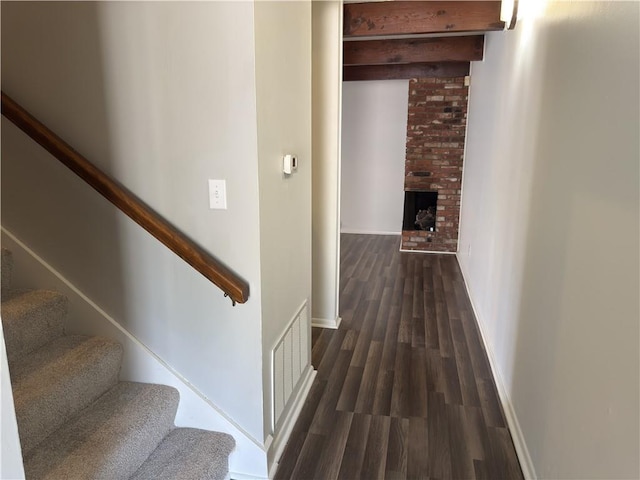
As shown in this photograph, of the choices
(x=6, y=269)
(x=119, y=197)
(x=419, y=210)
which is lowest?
(x=419, y=210)

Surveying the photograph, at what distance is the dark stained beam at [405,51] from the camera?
4801 millimetres

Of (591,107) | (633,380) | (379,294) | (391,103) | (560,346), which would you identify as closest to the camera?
(633,380)

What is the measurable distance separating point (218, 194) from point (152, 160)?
31 centimetres

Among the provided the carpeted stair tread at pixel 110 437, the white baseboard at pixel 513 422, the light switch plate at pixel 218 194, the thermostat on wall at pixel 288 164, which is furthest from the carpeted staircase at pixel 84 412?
the white baseboard at pixel 513 422

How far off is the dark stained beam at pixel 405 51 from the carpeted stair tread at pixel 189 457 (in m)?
4.00

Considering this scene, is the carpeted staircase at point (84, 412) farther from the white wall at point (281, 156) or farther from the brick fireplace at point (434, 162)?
the brick fireplace at point (434, 162)

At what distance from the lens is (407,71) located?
6.01 meters

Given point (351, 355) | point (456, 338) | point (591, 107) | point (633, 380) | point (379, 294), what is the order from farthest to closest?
point (379, 294) → point (456, 338) → point (351, 355) → point (591, 107) → point (633, 380)

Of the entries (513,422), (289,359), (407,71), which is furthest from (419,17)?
(513,422)

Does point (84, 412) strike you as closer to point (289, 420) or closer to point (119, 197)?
point (119, 197)

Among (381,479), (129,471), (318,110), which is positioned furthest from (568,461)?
(318,110)

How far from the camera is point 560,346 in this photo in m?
1.68

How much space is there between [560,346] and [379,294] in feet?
9.07

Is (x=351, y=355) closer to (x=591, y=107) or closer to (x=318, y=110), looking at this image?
(x=318, y=110)
